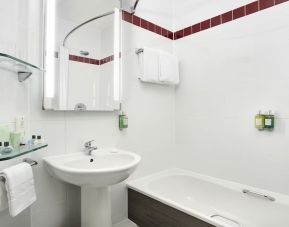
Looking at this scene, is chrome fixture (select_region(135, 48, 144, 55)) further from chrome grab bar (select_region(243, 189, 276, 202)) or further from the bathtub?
chrome grab bar (select_region(243, 189, 276, 202))

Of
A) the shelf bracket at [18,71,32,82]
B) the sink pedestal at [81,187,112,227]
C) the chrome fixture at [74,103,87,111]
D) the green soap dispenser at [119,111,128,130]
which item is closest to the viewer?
the shelf bracket at [18,71,32,82]

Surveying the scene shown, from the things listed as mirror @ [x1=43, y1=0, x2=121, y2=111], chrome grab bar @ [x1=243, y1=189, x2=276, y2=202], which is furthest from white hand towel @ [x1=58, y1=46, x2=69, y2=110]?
chrome grab bar @ [x1=243, y1=189, x2=276, y2=202]

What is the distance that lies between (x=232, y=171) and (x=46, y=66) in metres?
1.74

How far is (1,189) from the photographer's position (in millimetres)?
998

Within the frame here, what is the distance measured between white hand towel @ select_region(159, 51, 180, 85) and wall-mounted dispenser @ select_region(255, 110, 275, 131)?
34.0 inches

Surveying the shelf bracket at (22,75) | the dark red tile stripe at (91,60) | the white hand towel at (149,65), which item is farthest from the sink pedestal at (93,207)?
the white hand towel at (149,65)

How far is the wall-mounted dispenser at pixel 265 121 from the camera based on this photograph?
153 centimetres

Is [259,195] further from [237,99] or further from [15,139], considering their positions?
[15,139]

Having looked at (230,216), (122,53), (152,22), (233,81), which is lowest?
(230,216)

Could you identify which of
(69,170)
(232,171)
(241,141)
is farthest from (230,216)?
(69,170)

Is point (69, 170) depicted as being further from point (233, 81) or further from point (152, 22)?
point (152, 22)

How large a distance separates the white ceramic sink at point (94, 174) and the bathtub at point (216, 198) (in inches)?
14.9

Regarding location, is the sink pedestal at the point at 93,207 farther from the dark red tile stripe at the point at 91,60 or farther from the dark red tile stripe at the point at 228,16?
the dark red tile stripe at the point at 228,16

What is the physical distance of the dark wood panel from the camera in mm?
1353
